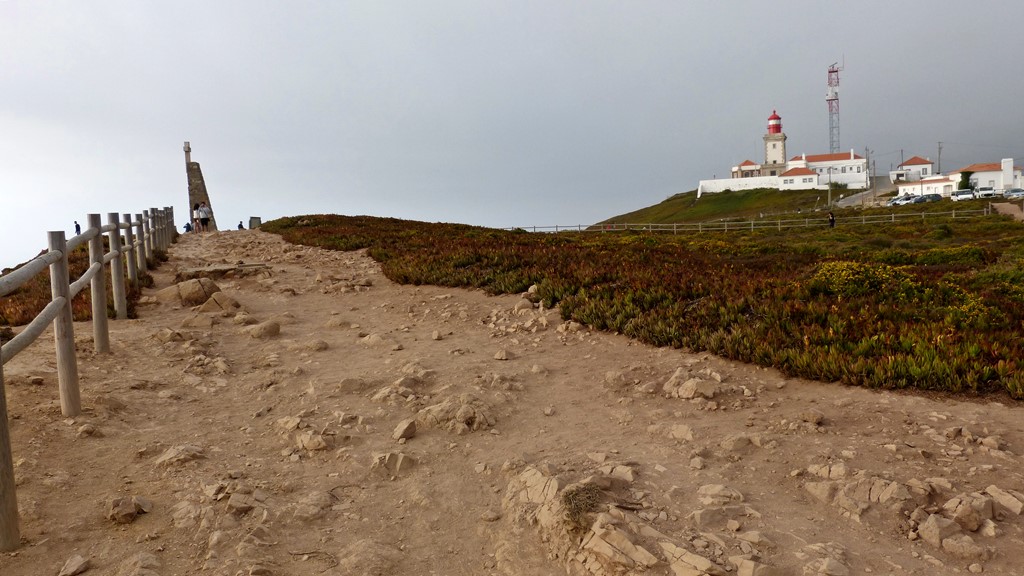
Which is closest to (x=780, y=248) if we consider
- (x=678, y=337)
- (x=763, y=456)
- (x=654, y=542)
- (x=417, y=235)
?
(x=417, y=235)

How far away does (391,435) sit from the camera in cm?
521

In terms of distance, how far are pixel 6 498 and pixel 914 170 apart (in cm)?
14005

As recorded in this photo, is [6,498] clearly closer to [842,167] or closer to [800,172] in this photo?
[800,172]

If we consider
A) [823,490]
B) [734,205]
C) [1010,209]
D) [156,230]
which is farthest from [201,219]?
[734,205]

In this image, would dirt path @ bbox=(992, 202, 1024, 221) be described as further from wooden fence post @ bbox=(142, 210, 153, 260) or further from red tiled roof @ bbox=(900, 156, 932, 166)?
red tiled roof @ bbox=(900, 156, 932, 166)

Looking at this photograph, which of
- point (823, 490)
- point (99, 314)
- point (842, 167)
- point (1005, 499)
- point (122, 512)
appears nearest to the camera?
point (1005, 499)

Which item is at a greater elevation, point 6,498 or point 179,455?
point 6,498

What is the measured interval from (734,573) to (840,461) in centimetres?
153

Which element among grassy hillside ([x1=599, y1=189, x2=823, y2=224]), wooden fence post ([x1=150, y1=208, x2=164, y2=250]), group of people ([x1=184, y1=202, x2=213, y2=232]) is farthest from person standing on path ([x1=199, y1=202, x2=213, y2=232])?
grassy hillside ([x1=599, y1=189, x2=823, y2=224])

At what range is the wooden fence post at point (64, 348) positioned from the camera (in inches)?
206

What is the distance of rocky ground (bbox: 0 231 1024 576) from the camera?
3.42m

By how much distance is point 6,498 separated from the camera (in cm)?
338

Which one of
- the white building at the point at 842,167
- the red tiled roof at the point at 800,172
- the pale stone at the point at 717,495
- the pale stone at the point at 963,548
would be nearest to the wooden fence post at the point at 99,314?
the pale stone at the point at 717,495

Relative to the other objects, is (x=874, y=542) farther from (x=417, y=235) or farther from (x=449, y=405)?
(x=417, y=235)
